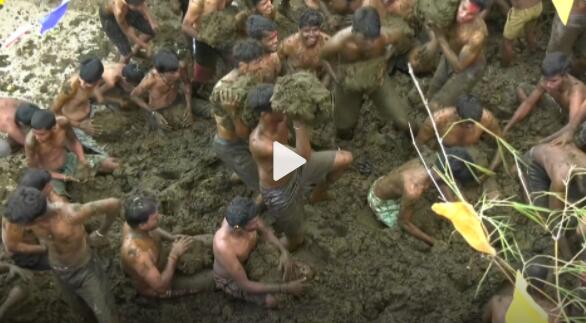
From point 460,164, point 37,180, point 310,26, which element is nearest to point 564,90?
point 460,164

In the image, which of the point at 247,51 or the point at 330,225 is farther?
the point at 330,225

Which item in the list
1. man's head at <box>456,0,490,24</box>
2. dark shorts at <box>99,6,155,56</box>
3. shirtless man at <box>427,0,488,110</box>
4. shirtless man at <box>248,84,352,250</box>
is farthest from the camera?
dark shorts at <box>99,6,155,56</box>

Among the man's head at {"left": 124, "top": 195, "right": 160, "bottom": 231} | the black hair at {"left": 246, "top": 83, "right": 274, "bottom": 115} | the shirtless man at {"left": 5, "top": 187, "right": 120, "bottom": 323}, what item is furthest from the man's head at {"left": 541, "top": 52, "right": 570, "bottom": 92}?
the shirtless man at {"left": 5, "top": 187, "right": 120, "bottom": 323}

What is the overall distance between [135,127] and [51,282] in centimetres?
159

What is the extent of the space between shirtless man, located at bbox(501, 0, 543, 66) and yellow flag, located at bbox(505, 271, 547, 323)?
354cm

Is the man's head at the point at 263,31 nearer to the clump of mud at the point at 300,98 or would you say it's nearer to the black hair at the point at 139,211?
the clump of mud at the point at 300,98

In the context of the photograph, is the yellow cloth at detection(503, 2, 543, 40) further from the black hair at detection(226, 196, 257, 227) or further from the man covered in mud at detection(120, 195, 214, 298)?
the man covered in mud at detection(120, 195, 214, 298)

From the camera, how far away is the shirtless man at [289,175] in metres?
4.13

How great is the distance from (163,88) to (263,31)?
3.59 feet

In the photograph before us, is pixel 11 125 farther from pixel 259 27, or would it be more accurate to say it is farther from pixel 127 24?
pixel 259 27

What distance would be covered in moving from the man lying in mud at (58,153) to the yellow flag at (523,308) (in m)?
3.46

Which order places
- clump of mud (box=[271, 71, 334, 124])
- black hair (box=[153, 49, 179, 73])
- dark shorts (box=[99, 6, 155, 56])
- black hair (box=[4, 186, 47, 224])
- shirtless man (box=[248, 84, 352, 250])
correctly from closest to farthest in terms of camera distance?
black hair (box=[4, 186, 47, 224])
clump of mud (box=[271, 71, 334, 124])
shirtless man (box=[248, 84, 352, 250])
black hair (box=[153, 49, 179, 73])
dark shorts (box=[99, 6, 155, 56])

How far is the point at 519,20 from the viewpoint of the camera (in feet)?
17.8

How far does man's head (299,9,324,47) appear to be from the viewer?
16.2 ft
